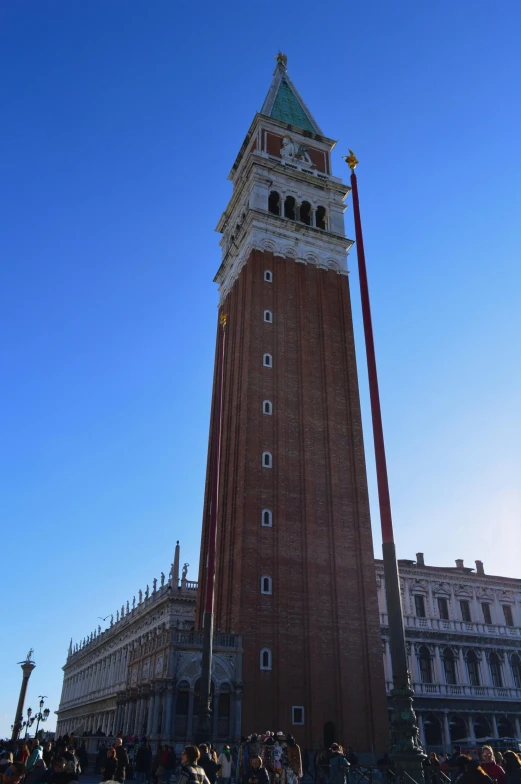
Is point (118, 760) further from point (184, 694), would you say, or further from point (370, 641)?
point (370, 641)

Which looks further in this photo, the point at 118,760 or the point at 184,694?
the point at 184,694

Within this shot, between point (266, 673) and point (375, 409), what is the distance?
63.9 ft

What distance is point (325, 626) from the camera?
33.4 metres

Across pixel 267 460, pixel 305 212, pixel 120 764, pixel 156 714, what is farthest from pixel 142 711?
pixel 305 212

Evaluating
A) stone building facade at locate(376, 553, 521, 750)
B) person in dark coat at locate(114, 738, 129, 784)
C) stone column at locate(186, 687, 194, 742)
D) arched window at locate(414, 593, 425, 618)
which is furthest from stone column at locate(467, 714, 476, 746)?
person in dark coat at locate(114, 738, 129, 784)

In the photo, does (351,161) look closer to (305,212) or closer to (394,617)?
(394,617)

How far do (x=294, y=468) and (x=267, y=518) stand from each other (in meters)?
3.72

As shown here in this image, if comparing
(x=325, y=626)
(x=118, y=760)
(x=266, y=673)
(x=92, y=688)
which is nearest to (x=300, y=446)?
(x=325, y=626)

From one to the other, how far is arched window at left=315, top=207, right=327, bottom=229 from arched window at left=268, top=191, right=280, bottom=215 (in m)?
3.27

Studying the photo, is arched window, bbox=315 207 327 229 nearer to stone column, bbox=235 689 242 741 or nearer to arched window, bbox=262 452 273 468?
arched window, bbox=262 452 273 468

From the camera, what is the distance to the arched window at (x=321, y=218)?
49.3 metres

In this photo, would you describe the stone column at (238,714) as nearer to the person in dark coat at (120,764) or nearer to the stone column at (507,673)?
the person in dark coat at (120,764)

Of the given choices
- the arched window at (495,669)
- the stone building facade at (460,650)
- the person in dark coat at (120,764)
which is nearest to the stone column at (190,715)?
the person in dark coat at (120,764)

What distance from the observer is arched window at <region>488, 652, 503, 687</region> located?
46.9m
